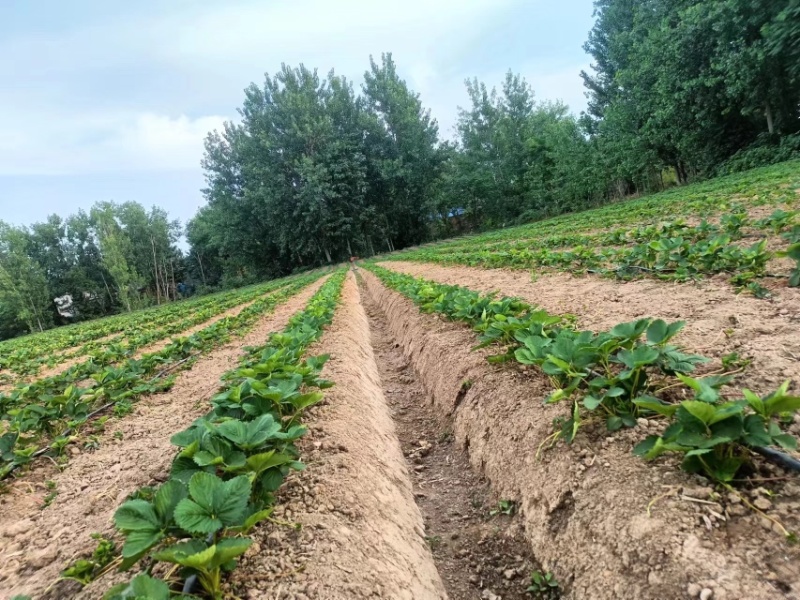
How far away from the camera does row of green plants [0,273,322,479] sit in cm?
363

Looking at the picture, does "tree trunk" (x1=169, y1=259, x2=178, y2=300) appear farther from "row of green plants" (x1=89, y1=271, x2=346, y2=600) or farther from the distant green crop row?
"row of green plants" (x1=89, y1=271, x2=346, y2=600)

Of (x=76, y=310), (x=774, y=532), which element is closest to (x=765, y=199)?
(x=774, y=532)

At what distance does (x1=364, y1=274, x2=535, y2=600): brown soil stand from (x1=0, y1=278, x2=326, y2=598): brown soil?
1.69m

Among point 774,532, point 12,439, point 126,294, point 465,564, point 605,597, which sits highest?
point 126,294

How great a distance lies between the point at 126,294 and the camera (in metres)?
49.0

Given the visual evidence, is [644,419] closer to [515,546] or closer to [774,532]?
[774,532]

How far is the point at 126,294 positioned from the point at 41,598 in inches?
2206

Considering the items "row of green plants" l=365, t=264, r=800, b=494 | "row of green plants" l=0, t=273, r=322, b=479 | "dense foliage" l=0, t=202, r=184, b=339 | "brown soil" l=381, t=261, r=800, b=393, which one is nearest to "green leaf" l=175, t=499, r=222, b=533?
"row of green plants" l=365, t=264, r=800, b=494

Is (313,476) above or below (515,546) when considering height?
above

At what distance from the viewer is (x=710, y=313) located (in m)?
3.29

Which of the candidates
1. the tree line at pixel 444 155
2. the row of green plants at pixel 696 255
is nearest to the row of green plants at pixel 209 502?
the row of green plants at pixel 696 255

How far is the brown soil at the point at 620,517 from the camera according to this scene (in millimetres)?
1316

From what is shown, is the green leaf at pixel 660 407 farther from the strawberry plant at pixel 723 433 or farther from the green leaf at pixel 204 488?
the green leaf at pixel 204 488

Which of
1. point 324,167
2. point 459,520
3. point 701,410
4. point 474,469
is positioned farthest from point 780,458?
point 324,167
